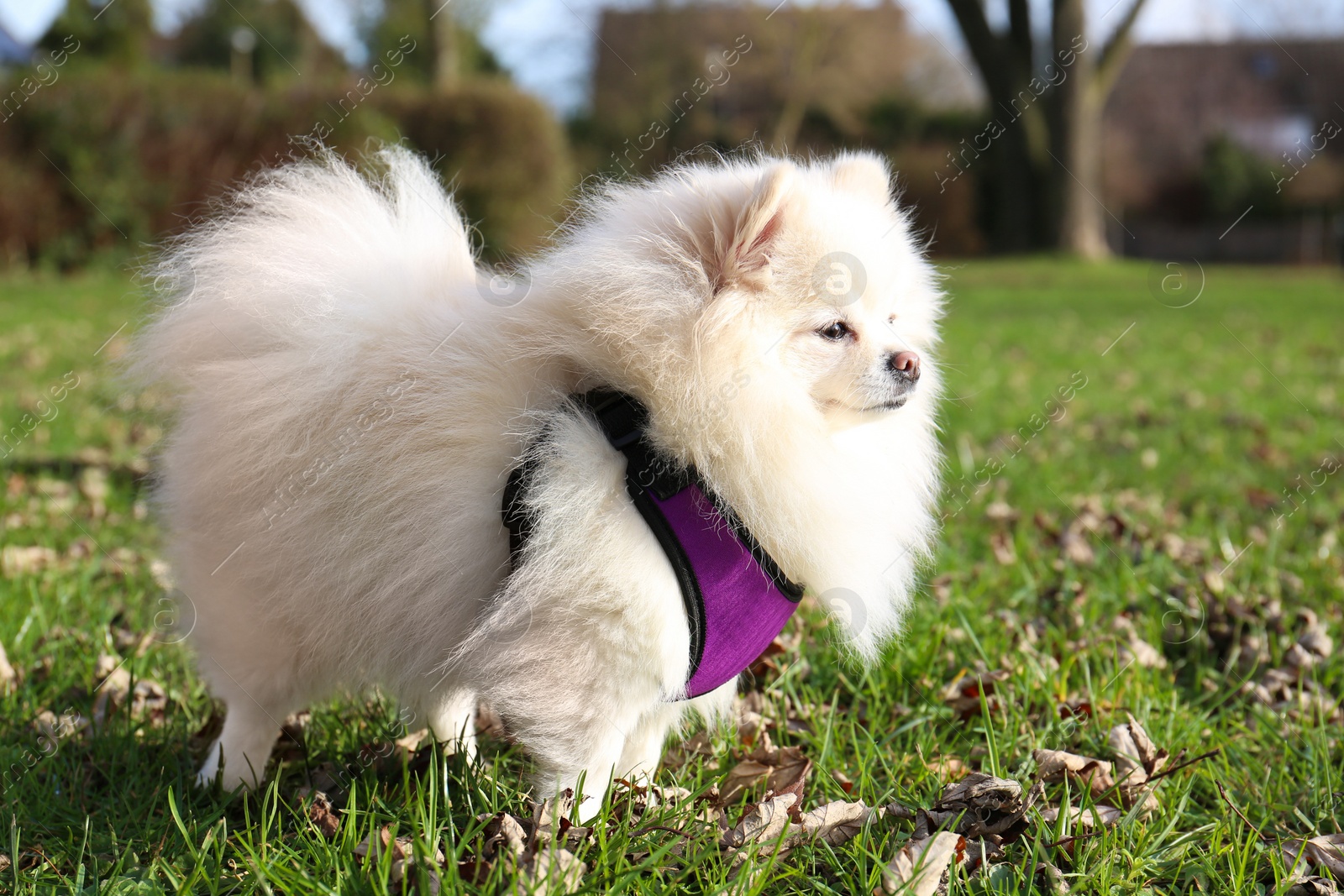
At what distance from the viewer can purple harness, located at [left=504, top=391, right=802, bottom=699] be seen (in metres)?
2.02

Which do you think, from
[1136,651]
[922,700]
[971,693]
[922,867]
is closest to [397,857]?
[922,867]

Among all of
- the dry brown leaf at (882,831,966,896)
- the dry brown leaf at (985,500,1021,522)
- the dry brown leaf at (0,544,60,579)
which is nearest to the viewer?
the dry brown leaf at (882,831,966,896)

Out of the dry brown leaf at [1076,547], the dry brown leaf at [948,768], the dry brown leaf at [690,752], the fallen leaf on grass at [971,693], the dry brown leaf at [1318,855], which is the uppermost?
the dry brown leaf at [690,752]

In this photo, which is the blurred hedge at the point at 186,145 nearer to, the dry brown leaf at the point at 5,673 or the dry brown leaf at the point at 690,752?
the dry brown leaf at the point at 5,673

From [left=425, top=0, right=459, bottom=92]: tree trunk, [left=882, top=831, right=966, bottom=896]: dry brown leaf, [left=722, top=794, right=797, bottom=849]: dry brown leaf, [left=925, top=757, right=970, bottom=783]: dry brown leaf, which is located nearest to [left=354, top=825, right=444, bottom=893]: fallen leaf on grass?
[left=722, top=794, right=797, bottom=849]: dry brown leaf

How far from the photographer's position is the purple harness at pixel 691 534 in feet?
6.63

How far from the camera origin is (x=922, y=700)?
2.82 meters

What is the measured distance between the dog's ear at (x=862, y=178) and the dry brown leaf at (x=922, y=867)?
1.48 metres

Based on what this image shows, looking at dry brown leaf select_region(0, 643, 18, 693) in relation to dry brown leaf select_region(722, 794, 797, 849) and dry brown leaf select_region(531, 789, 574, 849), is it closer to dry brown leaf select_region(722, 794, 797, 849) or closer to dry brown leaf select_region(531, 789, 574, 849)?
dry brown leaf select_region(531, 789, 574, 849)

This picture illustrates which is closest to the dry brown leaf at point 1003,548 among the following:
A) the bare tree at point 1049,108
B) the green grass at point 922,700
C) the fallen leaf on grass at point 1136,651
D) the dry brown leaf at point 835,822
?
the green grass at point 922,700

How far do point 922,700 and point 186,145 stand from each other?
45.9 feet

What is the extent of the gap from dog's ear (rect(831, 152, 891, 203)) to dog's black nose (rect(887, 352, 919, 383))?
46cm

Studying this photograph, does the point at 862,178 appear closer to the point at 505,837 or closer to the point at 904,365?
the point at 904,365

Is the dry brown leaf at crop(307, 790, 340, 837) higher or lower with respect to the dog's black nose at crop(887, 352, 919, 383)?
lower
